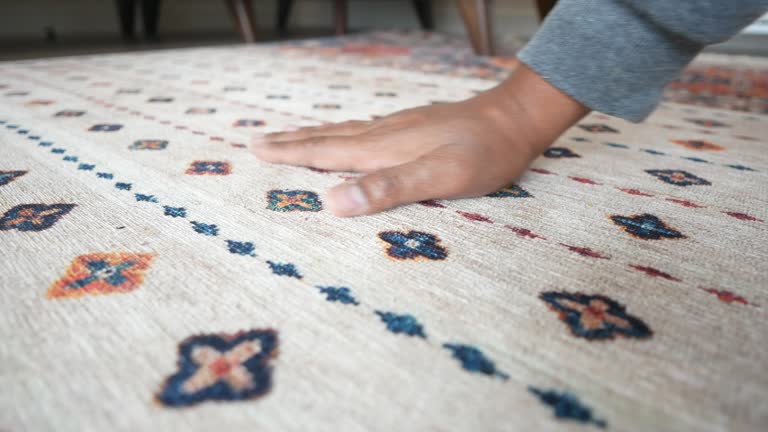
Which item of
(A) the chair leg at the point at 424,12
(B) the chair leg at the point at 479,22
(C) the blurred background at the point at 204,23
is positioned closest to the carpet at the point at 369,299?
(B) the chair leg at the point at 479,22

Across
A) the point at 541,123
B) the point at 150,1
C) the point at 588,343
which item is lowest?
the point at 588,343

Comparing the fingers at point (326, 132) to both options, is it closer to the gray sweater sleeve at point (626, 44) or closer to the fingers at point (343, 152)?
the fingers at point (343, 152)

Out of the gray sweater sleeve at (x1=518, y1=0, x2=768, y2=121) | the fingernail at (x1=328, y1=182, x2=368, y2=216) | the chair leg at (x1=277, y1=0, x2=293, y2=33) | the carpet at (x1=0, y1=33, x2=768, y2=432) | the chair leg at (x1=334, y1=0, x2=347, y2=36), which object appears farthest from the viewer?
the chair leg at (x1=277, y1=0, x2=293, y2=33)

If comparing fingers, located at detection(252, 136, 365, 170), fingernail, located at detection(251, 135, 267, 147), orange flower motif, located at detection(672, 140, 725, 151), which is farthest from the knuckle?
orange flower motif, located at detection(672, 140, 725, 151)

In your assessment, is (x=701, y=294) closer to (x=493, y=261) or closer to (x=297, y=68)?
(x=493, y=261)

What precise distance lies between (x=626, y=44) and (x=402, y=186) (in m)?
0.24

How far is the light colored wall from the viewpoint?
3204 millimetres

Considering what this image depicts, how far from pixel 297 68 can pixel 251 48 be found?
84 cm

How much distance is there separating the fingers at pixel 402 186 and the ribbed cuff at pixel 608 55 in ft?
0.45

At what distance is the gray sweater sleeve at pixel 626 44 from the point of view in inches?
14.3

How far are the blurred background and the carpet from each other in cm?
184

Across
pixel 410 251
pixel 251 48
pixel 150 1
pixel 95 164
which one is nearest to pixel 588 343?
pixel 410 251

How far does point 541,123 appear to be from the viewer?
1.76 ft

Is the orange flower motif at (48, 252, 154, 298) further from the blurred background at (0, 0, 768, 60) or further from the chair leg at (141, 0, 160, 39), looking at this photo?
the chair leg at (141, 0, 160, 39)
